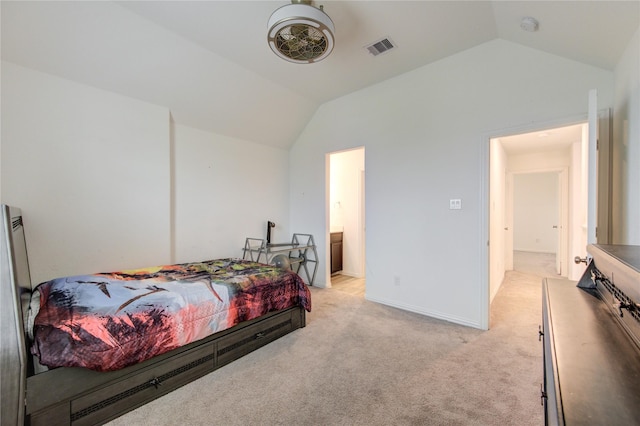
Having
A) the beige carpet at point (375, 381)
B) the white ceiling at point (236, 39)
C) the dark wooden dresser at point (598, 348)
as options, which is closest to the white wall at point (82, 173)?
the white ceiling at point (236, 39)

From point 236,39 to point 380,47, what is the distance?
1490mm

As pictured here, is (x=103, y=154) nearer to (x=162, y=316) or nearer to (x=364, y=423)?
(x=162, y=316)

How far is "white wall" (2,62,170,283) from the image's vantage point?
93.1 inches

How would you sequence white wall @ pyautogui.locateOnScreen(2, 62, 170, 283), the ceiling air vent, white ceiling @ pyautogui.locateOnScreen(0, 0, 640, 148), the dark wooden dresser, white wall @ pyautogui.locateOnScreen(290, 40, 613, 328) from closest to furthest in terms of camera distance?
1. the dark wooden dresser
2. white ceiling @ pyautogui.locateOnScreen(0, 0, 640, 148)
3. white wall @ pyautogui.locateOnScreen(2, 62, 170, 283)
4. white wall @ pyautogui.locateOnScreen(290, 40, 613, 328)
5. the ceiling air vent

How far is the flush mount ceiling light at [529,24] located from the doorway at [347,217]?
9.11 feet

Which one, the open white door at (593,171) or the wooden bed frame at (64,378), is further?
the open white door at (593,171)

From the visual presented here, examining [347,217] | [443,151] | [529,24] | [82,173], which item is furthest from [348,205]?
[82,173]

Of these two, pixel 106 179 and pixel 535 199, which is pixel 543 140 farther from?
pixel 106 179

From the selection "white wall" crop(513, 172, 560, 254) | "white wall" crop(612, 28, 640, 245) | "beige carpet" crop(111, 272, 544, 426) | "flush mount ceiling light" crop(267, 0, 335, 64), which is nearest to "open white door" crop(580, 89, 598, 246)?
"white wall" crop(612, 28, 640, 245)

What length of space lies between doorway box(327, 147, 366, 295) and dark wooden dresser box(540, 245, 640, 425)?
11.9 ft

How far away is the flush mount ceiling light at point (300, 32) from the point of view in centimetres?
189

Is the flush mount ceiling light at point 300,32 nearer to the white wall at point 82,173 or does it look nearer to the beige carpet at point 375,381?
the white wall at point 82,173

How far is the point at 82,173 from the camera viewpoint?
2682 millimetres

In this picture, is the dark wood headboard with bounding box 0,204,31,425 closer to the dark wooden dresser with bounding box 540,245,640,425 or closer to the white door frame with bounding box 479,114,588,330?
the dark wooden dresser with bounding box 540,245,640,425
